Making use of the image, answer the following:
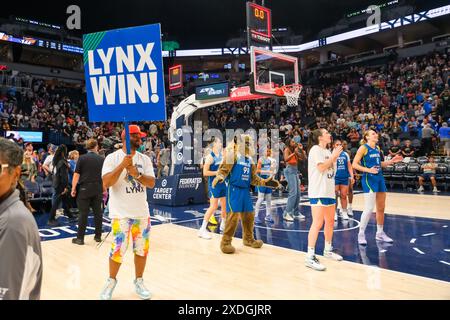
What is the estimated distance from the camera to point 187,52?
31.7 meters

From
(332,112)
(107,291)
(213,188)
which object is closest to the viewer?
(107,291)

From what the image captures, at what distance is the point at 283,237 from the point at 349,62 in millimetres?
23305

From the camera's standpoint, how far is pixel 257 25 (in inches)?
471

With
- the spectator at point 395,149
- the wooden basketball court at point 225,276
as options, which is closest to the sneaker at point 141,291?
the wooden basketball court at point 225,276

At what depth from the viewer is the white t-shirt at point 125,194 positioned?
11.4 ft

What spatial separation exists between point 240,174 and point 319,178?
4.10 feet

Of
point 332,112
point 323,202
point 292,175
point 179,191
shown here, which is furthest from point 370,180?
point 332,112

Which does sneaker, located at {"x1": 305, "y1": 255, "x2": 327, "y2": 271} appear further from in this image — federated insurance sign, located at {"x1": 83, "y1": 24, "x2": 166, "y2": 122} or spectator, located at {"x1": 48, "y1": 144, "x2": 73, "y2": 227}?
spectator, located at {"x1": 48, "y1": 144, "x2": 73, "y2": 227}

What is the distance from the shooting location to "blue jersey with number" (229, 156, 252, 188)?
5492mm

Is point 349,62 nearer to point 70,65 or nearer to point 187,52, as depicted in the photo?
point 187,52

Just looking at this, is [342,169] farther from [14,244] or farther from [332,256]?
[14,244]

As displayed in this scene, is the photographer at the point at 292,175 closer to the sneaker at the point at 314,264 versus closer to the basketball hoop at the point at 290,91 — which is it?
the sneaker at the point at 314,264

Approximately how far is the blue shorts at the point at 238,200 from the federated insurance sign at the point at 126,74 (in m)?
2.79
